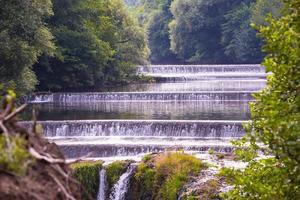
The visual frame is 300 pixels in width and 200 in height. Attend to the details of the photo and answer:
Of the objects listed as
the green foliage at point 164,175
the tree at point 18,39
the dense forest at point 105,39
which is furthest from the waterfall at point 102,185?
the dense forest at point 105,39

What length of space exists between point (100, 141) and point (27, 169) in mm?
19428

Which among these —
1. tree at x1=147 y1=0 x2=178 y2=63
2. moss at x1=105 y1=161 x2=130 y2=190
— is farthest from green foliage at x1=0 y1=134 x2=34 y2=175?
tree at x1=147 y1=0 x2=178 y2=63

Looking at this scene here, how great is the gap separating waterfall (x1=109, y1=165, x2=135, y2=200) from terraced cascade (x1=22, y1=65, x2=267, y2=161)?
206 cm

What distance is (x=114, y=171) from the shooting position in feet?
56.0

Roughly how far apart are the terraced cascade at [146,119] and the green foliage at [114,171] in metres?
1.65

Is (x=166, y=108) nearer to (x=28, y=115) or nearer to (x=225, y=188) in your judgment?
(x=28, y=115)

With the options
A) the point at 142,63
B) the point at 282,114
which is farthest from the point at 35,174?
the point at 142,63

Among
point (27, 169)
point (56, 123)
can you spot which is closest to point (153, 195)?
point (56, 123)

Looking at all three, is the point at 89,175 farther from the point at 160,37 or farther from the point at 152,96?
the point at 160,37

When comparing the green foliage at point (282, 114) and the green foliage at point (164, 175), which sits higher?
the green foliage at point (282, 114)

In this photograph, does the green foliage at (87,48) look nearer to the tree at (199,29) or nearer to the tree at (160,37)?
the tree at (199,29)

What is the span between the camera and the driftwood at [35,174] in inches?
147

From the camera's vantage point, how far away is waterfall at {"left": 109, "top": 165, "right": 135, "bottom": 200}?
16.7 m

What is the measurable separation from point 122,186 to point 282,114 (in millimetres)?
9951
